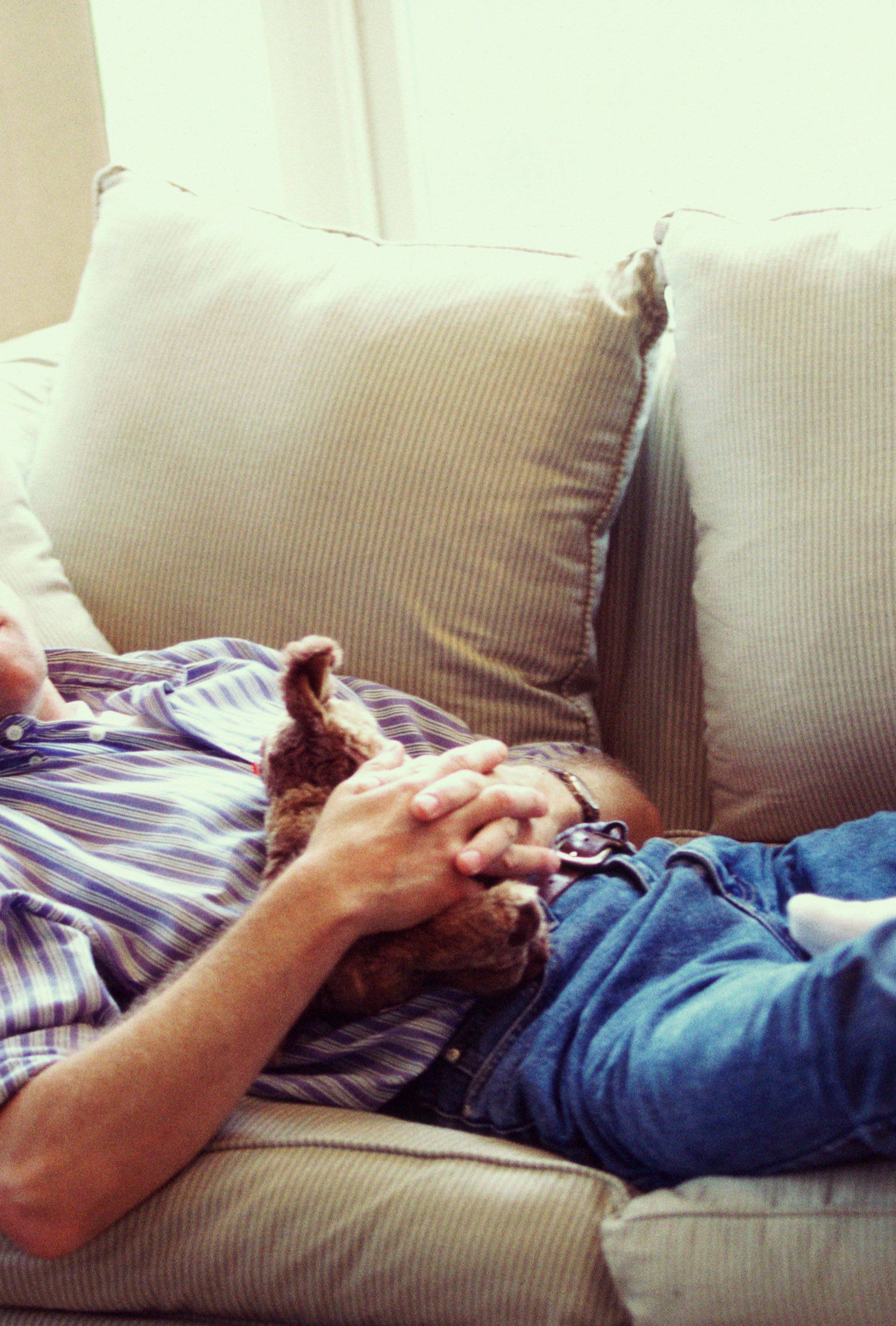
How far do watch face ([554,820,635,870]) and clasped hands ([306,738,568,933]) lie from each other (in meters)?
0.06

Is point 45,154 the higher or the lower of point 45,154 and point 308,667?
the higher

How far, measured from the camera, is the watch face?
1.11 meters

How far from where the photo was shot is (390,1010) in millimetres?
995

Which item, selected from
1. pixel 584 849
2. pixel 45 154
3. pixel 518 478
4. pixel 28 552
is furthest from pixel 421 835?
pixel 45 154

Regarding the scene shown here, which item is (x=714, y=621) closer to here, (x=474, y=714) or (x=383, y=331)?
(x=474, y=714)

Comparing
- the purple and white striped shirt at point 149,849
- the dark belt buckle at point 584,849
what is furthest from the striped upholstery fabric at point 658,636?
the dark belt buckle at point 584,849

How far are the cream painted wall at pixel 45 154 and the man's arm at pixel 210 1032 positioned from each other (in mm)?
1567

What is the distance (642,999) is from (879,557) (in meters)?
0.51

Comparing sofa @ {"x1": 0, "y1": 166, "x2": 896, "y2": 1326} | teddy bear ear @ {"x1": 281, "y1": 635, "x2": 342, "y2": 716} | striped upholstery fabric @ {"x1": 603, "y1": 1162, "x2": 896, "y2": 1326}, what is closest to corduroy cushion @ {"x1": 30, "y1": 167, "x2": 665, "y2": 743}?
sofa @ {"x1": 0, "y1": 166, "x2": 896, "y2": 1326}

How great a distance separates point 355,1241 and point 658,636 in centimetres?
80

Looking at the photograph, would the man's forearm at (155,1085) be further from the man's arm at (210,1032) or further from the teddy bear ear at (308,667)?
the teddy bear ear at (308,667)

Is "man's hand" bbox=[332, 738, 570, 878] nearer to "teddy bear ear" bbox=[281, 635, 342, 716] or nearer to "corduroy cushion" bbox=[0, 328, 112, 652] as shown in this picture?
"teddy bear ear" bbox=[281, 635, 342, 716]

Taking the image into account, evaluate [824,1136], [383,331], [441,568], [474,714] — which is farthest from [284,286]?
[824,1136]

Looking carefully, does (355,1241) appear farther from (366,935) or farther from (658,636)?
(658,636)
